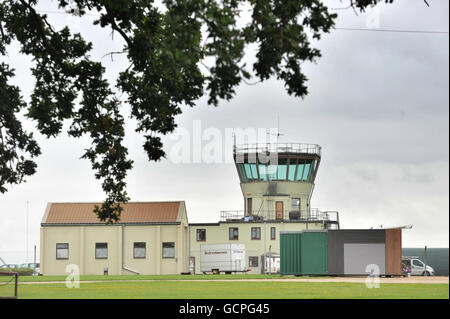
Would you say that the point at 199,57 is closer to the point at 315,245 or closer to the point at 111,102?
the point at 111,102

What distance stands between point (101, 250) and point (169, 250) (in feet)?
21.2

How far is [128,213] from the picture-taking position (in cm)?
7531

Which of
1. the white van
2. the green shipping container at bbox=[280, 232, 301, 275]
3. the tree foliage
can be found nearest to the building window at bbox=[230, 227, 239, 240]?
the white van

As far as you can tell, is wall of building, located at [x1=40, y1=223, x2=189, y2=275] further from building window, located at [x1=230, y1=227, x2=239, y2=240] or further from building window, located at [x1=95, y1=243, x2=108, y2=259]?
building window, located at [x1=230, y1=227, x2=239, y2=240]

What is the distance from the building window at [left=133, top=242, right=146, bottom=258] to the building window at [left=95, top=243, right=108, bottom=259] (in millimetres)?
2791

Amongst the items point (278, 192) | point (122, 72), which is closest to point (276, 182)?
point (278, 192)

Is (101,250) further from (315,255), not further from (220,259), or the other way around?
(315,255)

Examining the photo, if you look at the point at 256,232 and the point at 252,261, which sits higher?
the point at 256,232

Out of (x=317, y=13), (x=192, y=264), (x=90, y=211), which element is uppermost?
(x=317, y=13)

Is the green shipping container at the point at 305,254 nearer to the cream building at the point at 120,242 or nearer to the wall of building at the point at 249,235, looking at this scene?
the cream building at the point at 120,242

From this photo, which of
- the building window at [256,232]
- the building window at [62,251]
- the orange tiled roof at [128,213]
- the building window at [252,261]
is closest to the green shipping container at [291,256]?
the orange tiled roof at [128,213]

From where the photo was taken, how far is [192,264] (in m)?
82.1
